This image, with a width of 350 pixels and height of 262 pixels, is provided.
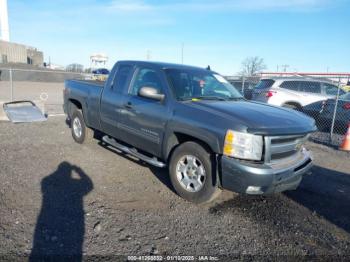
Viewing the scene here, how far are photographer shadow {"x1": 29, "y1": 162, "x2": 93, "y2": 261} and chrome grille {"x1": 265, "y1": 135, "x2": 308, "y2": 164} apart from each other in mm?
2385

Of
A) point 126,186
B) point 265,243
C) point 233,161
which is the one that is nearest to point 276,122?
point 233,161

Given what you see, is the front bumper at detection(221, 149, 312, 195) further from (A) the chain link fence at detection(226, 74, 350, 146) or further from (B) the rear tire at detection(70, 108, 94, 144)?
(A) the chain link fence at detection(226, 74, 350, 146)

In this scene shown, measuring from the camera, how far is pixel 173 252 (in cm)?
297

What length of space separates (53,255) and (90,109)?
12.1ft

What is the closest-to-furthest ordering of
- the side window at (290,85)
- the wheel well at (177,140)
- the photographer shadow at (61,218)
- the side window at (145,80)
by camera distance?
the photographer shadow at (61,218), the wheel well at (177,140), the side window at (145,80), the side window at (290,85)

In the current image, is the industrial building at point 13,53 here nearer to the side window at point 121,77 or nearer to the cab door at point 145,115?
the side window at point 121,77

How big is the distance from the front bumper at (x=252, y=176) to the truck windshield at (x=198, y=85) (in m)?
1.35

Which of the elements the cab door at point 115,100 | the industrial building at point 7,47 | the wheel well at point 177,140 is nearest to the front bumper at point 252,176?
the wheel well at point 177,140

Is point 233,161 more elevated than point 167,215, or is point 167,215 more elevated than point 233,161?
point 233,161

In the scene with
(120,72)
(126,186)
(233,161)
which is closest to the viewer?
(233,161)

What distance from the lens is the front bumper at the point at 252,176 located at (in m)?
3.39

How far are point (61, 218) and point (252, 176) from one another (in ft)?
7.67

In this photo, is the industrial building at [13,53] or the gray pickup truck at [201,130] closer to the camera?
the gray pickup truck at [201,130]

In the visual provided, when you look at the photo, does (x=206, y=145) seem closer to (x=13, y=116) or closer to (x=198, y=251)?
(x=198, y=251)
